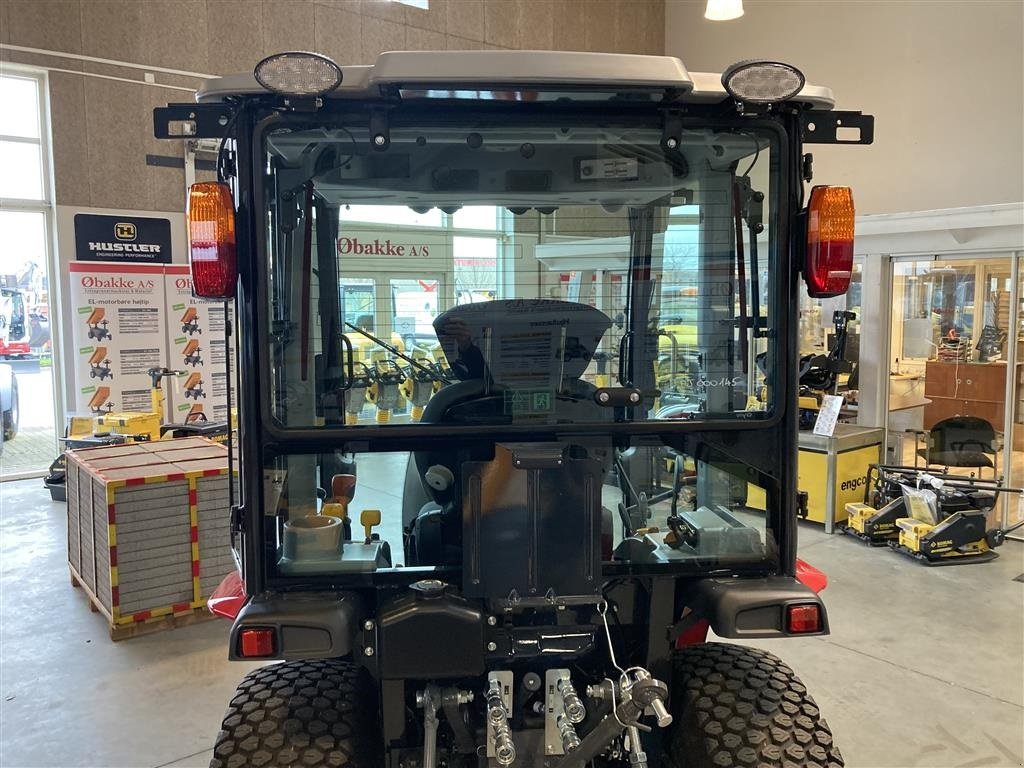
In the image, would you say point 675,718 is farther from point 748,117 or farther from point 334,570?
point 748,117

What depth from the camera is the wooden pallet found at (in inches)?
172

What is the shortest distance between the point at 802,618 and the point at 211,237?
4.97 feet

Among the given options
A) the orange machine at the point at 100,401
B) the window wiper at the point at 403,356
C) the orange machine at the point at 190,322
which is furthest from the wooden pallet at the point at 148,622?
the orange machine at the point at 190,322

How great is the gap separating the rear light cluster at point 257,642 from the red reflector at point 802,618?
113 cm

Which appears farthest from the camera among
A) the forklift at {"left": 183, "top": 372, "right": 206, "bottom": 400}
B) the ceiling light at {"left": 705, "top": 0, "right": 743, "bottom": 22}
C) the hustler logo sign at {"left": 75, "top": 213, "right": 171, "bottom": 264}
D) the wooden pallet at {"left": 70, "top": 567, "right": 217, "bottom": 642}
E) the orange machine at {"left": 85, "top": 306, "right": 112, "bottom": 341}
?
the forklift at {"left": 183, "top": 372, "right": 206, "bottom": 400}

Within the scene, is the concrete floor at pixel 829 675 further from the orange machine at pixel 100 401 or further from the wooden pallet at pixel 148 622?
the orange machine at pixel 100 401

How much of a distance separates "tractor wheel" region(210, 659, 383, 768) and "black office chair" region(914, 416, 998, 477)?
6235 mm

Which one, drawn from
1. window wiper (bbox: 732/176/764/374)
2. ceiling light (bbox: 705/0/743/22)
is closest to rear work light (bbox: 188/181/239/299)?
window wiper (bbox: 732/176/764/374)

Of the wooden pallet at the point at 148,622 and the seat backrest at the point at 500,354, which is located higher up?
the seat backrest at the point at 500,354

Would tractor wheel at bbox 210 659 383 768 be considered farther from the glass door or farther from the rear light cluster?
the glass door

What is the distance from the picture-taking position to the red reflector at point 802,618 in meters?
1.84

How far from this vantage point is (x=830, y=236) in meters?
1.71

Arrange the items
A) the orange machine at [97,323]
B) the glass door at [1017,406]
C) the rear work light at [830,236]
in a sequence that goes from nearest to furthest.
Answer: the rear work light at [830,236], the glass door at [1017,406], the orange machine at [97,323]

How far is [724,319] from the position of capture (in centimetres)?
192
